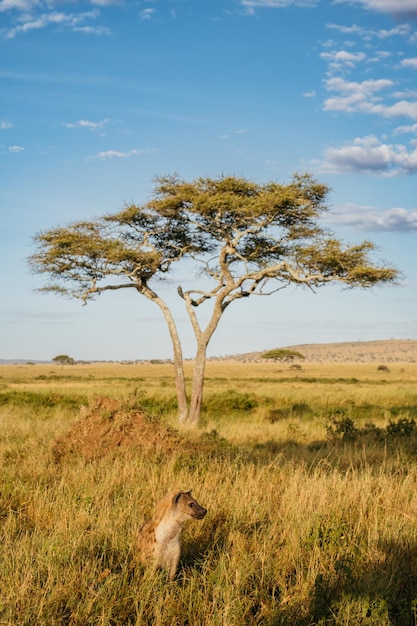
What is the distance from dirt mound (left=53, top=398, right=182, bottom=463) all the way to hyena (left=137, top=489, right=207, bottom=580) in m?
5.87

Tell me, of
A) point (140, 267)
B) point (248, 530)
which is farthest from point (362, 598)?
point (140, 267)

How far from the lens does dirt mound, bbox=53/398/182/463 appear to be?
11.0 m

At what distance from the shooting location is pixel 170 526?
4859mm

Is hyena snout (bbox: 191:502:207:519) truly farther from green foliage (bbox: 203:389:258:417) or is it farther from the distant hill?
the distant hill

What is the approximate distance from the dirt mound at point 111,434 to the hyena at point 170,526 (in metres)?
5.87

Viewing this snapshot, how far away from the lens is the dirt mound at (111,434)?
435 inches

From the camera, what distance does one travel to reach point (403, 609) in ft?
15.8

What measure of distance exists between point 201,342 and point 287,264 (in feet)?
13.7

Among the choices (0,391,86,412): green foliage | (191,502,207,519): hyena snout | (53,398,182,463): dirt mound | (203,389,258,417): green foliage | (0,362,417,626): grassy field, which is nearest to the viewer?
(0,362,417,626): grassy field

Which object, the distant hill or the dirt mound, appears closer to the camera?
the dirt mound

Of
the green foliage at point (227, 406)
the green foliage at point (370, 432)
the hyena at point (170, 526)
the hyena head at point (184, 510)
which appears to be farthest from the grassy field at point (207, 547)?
the green foliage at point (227, 406)

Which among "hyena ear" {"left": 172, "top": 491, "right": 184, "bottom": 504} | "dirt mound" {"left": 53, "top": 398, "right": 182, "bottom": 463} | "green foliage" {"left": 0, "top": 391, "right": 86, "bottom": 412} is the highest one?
"hyena ear" {"left": 172, "top": 491, "right": 184, "bottom": 504}

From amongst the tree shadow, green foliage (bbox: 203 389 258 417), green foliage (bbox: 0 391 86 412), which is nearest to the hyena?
the tree shadow

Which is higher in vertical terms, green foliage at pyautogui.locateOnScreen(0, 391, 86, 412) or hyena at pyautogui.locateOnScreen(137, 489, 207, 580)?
hyena at pyautogui.locateOnScreen(137, 489, 207, 580)
